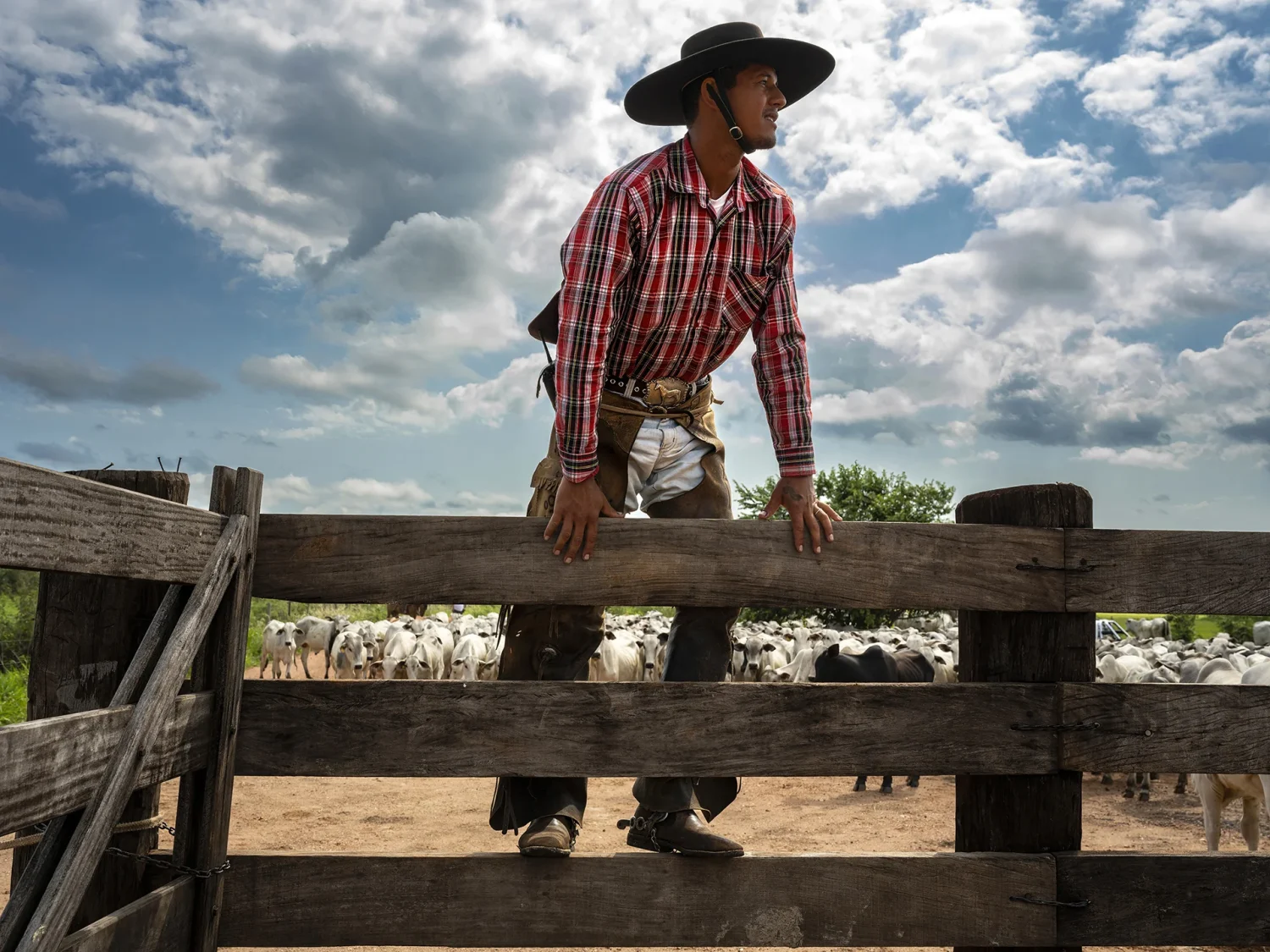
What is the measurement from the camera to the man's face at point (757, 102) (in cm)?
399

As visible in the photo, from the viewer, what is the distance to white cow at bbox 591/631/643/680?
21.4m

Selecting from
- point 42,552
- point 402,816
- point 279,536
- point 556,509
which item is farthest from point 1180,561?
point 402,816

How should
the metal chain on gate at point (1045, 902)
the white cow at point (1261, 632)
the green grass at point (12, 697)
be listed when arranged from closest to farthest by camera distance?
the metal chain on gate at point (1045, 902) → the green grass at point (12, 697) → the white cow at point (1261, 632)

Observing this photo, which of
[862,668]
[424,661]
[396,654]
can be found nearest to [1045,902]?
[862,668]

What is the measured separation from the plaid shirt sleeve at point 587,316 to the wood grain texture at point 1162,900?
2.25 meters

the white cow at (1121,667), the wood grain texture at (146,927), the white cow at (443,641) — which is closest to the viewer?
the wood grain texture at (146,927)

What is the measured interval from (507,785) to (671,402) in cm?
156

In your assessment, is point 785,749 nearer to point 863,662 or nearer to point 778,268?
point 778,268

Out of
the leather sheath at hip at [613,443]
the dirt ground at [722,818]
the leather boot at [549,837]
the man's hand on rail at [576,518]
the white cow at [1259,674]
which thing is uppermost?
the leather sheath at hip at [613,443]

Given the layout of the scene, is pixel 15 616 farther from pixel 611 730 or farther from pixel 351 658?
pixel 611 730

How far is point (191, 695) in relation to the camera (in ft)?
10.1

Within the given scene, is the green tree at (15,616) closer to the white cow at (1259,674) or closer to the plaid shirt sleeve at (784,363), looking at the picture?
the white cow at (1259,674)

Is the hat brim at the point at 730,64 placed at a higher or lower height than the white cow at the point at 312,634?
higher

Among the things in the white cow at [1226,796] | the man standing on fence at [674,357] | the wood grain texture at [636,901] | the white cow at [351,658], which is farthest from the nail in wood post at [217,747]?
the white cow at [351,658]
